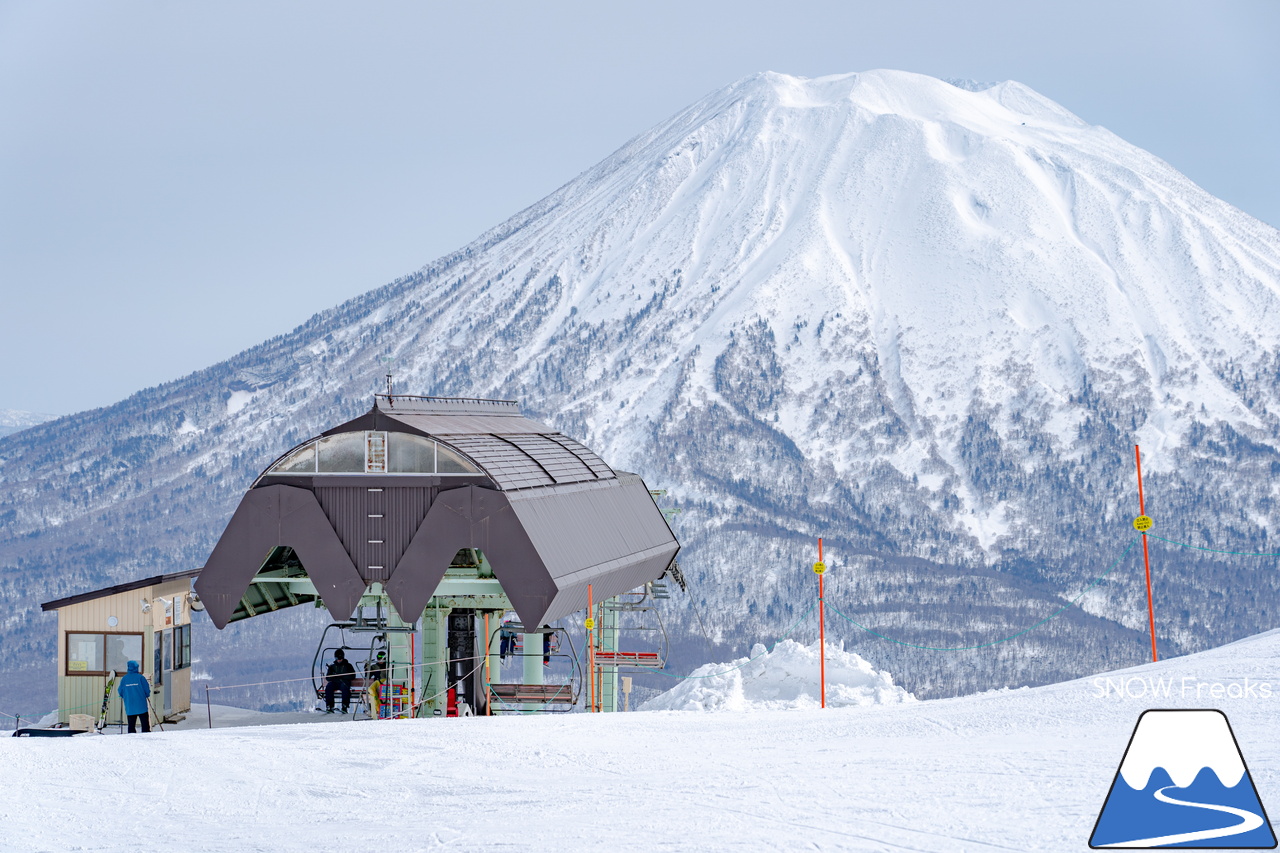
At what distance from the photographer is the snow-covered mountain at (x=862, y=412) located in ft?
440

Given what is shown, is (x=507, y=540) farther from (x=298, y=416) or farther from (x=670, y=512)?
(x=298, y=416)

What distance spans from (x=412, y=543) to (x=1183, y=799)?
17.4 meters

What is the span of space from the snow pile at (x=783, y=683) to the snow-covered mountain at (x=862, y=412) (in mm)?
59988

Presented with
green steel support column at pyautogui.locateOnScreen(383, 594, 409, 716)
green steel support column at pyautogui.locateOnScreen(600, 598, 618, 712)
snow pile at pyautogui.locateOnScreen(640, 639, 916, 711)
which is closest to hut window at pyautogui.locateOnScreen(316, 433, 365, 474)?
green steel support column at pyautogui.locateOnScreen(383, 594, 409, 716)

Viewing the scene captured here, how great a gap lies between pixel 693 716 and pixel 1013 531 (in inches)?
5272

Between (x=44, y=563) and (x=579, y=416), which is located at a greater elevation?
(x=579, y=416)

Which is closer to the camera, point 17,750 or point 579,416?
point 17,750

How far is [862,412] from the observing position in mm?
158500

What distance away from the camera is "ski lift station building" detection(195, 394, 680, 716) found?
2466 centimetres

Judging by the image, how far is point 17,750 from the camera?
16.3 m

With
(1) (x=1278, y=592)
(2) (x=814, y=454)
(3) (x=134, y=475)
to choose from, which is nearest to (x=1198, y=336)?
(1) (x=1278, y=592)

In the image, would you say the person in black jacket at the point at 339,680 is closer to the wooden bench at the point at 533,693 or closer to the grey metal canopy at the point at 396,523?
the grey metal canopy at the point at 396,523

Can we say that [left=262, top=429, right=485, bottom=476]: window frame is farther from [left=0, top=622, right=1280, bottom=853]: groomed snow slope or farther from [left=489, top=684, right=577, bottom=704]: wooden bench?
[left=0, top=622, right=1280, bottom=853]: groomed snow slope

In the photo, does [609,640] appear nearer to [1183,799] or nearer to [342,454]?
[342,454]
